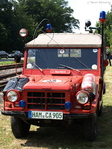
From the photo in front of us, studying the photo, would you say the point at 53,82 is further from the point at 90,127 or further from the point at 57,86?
the point at 90,127

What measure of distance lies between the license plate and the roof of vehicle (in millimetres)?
2058

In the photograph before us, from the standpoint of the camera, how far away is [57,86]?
18.4 ft

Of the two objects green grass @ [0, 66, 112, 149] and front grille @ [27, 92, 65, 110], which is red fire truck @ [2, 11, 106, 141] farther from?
green grass @ [0, 66, 112, 149]

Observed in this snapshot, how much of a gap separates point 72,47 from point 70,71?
0.60 metres

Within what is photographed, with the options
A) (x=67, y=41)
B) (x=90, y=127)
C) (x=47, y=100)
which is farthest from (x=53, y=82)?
(x=67, y=41)

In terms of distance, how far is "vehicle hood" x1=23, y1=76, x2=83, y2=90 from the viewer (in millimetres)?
5621

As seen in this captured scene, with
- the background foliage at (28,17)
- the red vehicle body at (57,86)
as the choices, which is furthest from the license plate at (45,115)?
the background foliage at (28,17)

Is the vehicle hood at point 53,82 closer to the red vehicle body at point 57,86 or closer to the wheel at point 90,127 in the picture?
the red vehicle body at point 57,86

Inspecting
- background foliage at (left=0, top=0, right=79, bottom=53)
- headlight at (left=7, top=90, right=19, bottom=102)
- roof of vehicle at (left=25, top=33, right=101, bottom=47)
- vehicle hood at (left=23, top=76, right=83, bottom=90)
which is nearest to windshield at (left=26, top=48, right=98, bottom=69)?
roof of vehicle at (left=25, top=33, right=101, bottom=47)

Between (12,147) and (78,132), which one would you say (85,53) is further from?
(12,147)

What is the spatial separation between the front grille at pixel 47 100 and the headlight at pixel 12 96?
23 centimetres

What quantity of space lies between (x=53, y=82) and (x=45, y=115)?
71 centimetres

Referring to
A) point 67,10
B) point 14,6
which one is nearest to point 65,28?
point 67,10

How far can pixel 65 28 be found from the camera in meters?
85.2
